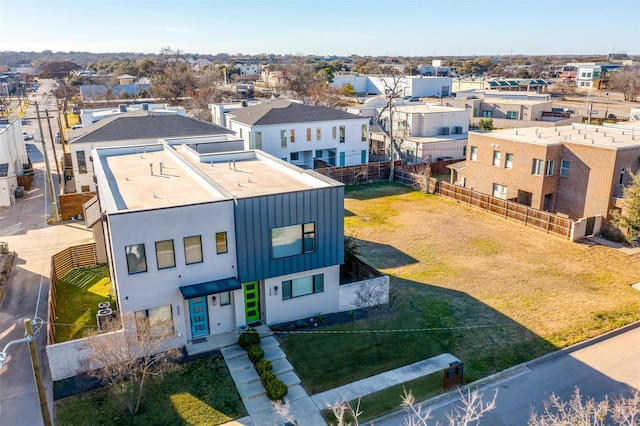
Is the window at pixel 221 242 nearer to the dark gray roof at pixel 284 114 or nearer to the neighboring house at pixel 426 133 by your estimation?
the dark gray roof at pixel 284 114

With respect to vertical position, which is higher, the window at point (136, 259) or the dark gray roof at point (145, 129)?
the dark gray roof at point (145, 129)

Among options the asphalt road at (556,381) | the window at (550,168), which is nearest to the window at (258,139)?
the window at (550,168)

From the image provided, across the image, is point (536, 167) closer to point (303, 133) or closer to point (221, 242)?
point (303, 133)

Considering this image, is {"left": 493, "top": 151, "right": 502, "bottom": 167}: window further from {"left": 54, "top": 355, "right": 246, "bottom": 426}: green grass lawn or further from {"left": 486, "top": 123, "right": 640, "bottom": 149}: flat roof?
{"left": 54, "top": 355, "right": 246, "bottom": 426}: green grass lawn

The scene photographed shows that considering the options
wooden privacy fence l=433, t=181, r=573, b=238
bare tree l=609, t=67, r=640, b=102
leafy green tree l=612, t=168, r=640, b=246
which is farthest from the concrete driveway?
bare tree l=609, t=67, r=640, b=102

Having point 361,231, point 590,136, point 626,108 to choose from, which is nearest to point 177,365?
point 361,231
